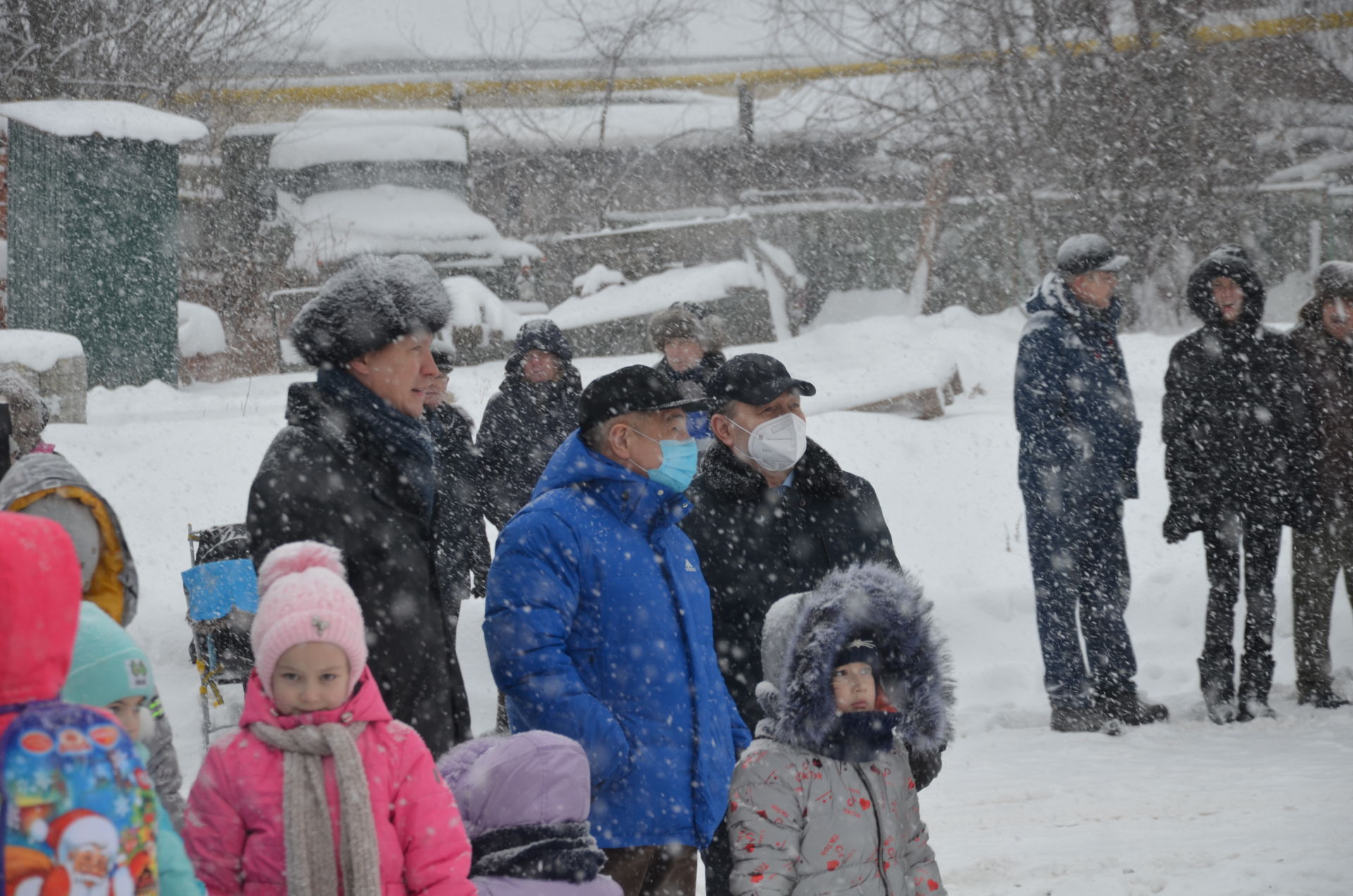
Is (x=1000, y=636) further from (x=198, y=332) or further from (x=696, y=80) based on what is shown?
(x=696, y=80)

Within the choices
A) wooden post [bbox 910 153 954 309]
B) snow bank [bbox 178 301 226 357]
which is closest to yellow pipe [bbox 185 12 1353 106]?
wooden post [bbox 910 153 954 309]

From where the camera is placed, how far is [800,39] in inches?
695

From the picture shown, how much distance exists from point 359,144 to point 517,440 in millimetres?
10348

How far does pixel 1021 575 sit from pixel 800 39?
35.1ft

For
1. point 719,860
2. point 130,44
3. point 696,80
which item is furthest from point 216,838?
point 696,80

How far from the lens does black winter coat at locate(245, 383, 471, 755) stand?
2.96 metres

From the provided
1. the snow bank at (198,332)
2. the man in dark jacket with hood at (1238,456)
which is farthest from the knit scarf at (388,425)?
the snow bank at (198,332)

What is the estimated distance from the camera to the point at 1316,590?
6.70m

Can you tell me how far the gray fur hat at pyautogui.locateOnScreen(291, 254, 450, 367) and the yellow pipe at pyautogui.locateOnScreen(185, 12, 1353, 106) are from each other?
14530 millimetres

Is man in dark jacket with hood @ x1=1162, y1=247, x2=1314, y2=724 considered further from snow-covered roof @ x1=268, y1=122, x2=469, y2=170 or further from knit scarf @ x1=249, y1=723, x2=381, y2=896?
snow-covered roof @ x1=268, y1=122, x2=469, y2=170

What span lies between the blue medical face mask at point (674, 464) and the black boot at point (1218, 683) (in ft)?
13.3

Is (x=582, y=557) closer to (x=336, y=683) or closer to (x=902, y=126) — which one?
(x=336, y=683)

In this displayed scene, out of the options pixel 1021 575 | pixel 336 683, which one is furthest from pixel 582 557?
pixel 1021 575

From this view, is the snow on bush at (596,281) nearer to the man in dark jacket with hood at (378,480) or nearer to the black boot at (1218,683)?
the black boot at (1218,683)
